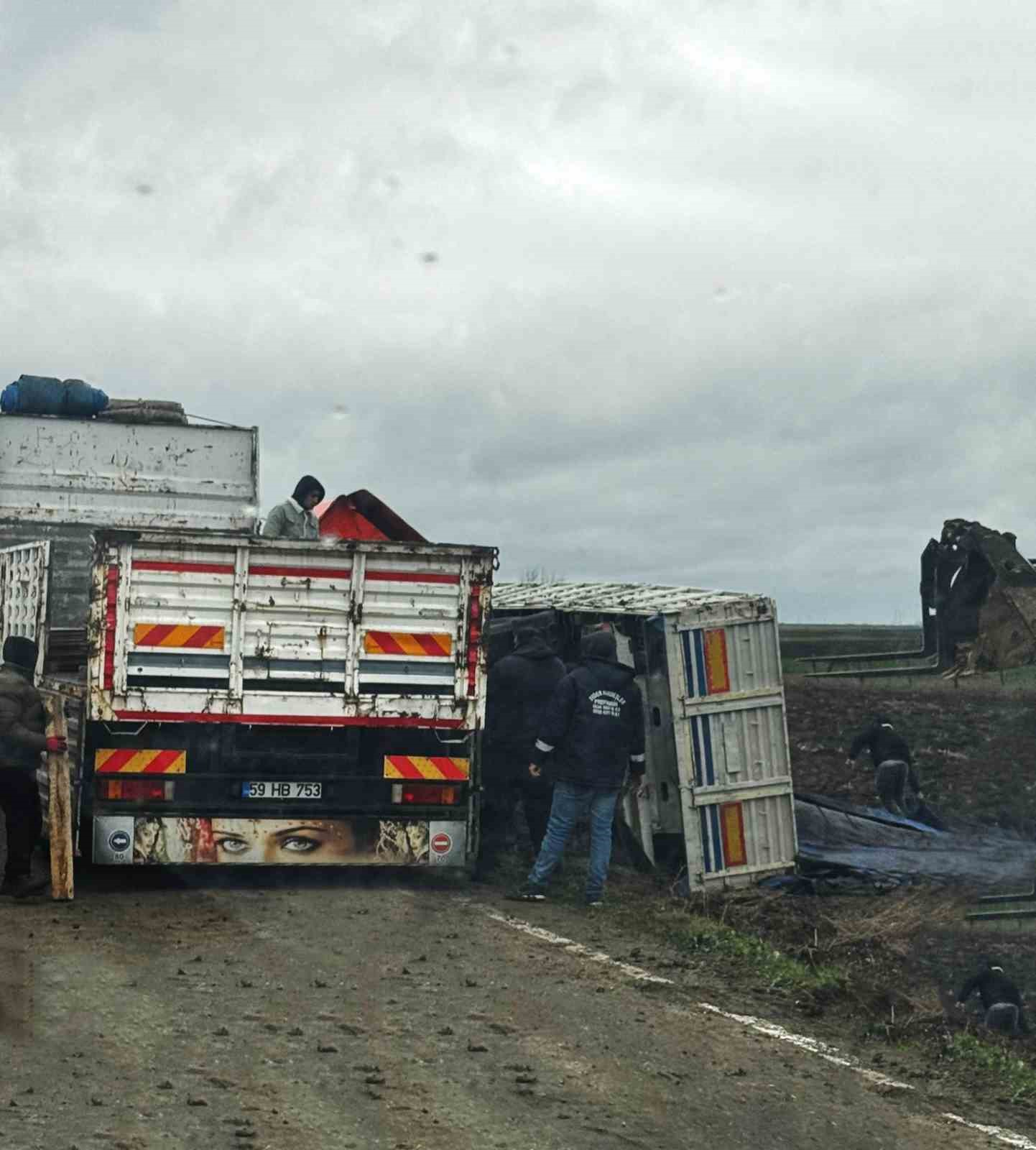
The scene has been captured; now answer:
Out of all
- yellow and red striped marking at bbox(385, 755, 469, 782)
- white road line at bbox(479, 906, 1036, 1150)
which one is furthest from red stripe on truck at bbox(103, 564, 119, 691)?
white road line at bbox(479, 906, 1036, 1150)

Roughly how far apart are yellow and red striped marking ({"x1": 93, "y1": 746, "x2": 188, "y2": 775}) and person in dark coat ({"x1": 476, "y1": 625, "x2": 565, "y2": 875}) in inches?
97.0

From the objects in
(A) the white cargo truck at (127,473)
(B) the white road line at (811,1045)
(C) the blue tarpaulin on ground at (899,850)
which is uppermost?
(A) the white cargo truck at (127,473)

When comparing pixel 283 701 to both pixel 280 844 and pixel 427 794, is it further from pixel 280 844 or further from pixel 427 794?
pixel 427 794

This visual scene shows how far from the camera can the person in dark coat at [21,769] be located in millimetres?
11641

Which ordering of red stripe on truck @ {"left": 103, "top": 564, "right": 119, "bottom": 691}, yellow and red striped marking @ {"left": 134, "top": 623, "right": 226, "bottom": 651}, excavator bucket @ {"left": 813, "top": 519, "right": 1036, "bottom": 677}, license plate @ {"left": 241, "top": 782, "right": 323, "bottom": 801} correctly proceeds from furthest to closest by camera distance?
excavator bucket @ {"left": 813, "top": 519, "right": 1036, "bottom": 677} → license plate @ {"left": 241, "top": 782, "right": 323, "bottom": 801} → yellow and red striped marking @ {"left": 134, "top": 623, "right": 226, "bottom": 651} → red stripe on truck @ {"left": 103, "top": 564, "right": 119, "bottom": 691}

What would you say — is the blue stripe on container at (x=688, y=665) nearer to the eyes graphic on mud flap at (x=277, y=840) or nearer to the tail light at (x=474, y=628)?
the tail light at (x=474, y=628)

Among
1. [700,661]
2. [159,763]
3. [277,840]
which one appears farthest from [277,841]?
[700,661]

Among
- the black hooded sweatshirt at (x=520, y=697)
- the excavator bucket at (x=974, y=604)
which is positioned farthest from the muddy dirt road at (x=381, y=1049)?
the excavator bucket at (x=974, y=604)

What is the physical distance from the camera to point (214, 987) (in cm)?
896

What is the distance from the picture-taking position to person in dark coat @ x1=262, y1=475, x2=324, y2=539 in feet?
44.5

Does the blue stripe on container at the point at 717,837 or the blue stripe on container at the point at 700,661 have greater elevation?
the blue stripe on container at the point at 700,661

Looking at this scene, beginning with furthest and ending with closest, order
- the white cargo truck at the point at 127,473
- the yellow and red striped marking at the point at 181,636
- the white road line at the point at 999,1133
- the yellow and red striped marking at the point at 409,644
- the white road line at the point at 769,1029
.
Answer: the white cargo truck at the point at 127,473, the yellow and red striped marking at the point at 409,644, the yellow and red striped marking at the point at 181,636, the white road line at the point at 769,1029, the white road line at the point at 999,1133

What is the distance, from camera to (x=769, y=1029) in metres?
8.80

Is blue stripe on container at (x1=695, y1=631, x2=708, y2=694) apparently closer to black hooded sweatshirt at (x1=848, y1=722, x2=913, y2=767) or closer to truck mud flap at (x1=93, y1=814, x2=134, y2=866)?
truck mud flap at (x1=93, y1=814, x2=134, y2=866)
